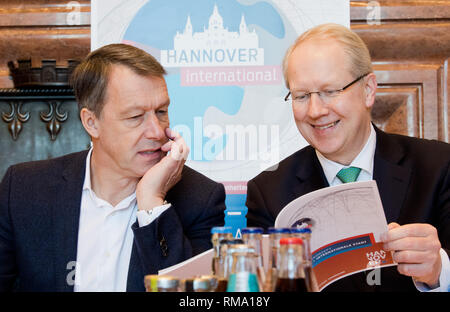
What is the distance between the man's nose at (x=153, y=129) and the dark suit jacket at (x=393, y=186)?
48cm

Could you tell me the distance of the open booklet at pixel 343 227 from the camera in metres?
1.36

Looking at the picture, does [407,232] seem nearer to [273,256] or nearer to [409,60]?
[273,256]

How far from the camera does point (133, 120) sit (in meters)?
1.93

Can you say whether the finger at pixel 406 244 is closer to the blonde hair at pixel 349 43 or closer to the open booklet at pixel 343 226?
the open booklet at pixel 343 226

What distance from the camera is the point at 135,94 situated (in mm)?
1915

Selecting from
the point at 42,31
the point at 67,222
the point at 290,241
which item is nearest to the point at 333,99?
the point at 67,222

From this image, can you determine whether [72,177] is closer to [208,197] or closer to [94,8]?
[208,197]

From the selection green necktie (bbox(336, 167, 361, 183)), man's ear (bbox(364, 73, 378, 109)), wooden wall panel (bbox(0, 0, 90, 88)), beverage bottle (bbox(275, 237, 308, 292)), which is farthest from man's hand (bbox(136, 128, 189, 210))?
wooden wall panel (bbox(0, 0, 90, 88))

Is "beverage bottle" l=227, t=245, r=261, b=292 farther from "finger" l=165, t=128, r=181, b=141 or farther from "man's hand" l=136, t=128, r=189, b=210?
"finger" l=165, t=128, r=181, b=141

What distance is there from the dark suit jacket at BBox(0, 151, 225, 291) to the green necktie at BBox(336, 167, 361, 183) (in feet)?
1.51

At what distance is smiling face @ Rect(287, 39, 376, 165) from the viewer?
1979mm

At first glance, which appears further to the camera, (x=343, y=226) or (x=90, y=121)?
(x=90, y=121)

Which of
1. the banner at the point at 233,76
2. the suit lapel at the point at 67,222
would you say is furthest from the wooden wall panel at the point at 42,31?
the suit lapel at the point at 67,222

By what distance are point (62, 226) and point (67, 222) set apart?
2 centimetres
